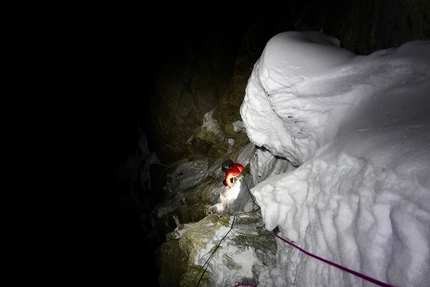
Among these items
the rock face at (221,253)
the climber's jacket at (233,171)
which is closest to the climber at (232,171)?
the climber's jacket at (233,171)

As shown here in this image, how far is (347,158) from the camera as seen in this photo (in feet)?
5.89

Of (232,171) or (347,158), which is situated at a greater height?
(347,158)

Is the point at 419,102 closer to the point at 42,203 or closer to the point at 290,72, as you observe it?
the point at 290,72

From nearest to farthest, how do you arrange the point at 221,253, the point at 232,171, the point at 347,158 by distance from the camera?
the point at 347,158, the point at 221,253, the point at 232,171

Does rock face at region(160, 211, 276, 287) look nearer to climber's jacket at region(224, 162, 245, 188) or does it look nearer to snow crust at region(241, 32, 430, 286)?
snow crust at region(241, 32, 430, 286)

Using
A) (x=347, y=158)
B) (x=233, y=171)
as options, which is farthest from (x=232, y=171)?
(x=347, y=158)

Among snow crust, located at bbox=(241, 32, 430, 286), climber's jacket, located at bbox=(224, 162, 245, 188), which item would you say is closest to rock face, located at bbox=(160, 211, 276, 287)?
snow crust, located at bbox=(241, 32, 430, 286)

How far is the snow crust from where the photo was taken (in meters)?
1.30

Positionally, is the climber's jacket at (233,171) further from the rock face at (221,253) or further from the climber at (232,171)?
the rock face at (221,253)

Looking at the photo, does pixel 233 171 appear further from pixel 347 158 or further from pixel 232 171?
pixel 347 158

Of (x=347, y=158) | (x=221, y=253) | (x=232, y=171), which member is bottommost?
(x=232, y=171)

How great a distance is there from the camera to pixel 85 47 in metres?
16.7

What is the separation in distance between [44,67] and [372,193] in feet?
79.6

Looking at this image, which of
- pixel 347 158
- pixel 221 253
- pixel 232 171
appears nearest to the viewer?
pixel 347 158
